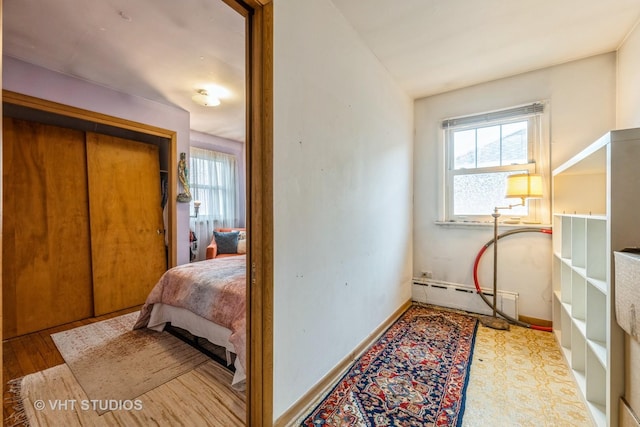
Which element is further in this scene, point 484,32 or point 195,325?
point 195,325

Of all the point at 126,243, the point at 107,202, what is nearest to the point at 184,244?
the point at 126,243

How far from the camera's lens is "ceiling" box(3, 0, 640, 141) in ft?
6.09

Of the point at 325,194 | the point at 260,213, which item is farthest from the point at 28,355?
the point at 325,194

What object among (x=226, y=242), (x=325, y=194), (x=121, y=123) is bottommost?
(x=226, y=242)

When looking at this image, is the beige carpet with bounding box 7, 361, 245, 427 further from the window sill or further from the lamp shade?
the lamp shade

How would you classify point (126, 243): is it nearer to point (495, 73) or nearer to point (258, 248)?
point (258, 248)

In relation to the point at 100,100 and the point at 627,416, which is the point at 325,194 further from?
the point at 100,100

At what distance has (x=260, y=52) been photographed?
4.54 feet

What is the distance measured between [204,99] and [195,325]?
249 centimetres

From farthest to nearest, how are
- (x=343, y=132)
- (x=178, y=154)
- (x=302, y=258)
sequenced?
(x=178, y=154)
(x=343, y=132)
(x=302, y=258)

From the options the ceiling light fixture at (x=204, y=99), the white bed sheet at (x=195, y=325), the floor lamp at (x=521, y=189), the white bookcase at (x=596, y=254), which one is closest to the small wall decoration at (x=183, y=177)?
the ceiling light fixture at (x=204, y=99)

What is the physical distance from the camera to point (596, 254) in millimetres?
1641

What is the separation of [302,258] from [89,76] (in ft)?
9.40

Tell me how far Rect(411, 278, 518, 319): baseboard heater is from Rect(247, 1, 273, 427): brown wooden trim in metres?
2.37
